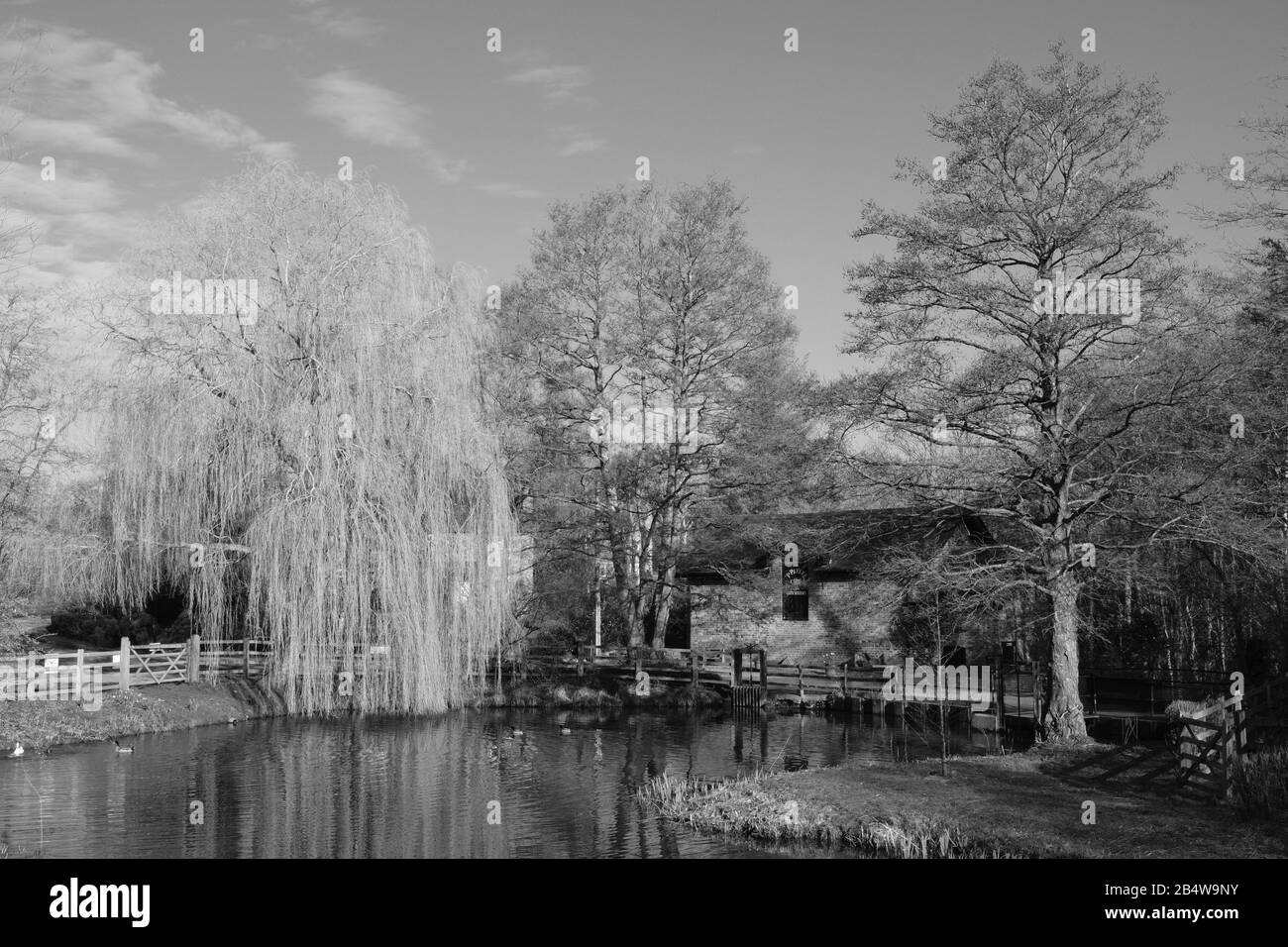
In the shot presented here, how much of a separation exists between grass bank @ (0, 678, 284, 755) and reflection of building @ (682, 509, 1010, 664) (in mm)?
12763

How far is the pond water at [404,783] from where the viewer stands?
482 inches

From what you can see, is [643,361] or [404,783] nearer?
[404,783]

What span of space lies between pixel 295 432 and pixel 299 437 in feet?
0.41

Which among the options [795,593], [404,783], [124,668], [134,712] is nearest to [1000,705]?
[795,593]

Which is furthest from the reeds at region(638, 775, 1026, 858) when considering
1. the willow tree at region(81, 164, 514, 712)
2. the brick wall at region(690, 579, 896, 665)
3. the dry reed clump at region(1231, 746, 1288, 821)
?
Result: the brick wall at region(690, 579, 896, 665)

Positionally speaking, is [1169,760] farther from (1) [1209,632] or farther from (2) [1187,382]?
(1) [1209,632]

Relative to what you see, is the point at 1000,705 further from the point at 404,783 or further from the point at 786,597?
the point at 404,783

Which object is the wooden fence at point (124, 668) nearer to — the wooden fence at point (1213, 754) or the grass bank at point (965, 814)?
the grass bank at point (965, 814)

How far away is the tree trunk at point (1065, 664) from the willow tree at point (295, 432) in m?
12.0

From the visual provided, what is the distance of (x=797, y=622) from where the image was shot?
3127 cm

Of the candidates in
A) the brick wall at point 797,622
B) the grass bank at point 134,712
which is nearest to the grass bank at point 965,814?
the grass bank at point 134,712

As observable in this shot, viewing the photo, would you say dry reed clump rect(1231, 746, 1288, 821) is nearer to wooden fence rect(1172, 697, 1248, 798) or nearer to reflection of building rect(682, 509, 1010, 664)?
wooden fence rect(1172, 697, 1248, 798)

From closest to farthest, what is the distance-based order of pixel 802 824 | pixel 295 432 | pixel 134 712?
pixel 802 824
pixel 295 432
pixel 134 712
